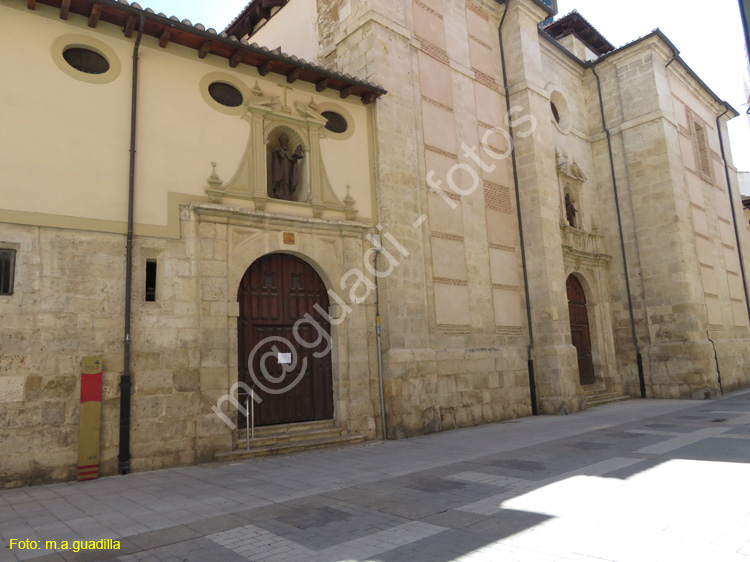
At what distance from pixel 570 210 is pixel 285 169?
33.7ft

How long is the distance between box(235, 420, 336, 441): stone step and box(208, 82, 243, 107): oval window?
17.7 feet

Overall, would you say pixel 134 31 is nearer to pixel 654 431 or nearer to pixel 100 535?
→ pixel 100 535

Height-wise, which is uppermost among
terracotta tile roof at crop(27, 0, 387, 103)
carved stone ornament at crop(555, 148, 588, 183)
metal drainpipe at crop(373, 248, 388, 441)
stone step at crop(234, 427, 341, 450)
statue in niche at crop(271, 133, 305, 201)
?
carved stone ornament at crop(555, 148, 588, 183)

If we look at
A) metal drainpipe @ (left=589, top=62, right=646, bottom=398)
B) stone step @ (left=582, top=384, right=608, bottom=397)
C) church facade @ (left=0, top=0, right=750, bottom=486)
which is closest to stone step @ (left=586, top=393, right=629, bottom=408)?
stone step @ (left=582, top=384, right=608, bottom=397)

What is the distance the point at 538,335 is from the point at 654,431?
13.4 feet

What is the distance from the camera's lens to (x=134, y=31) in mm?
8062

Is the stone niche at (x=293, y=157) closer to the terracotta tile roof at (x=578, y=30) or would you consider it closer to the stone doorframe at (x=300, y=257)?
the stone doorframe at (x=300, y=257)

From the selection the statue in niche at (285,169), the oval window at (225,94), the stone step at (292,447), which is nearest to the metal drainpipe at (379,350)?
the stone step at (292,447)

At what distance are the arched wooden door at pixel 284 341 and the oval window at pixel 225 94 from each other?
268 centimetres

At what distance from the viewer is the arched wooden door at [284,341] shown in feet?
28.7

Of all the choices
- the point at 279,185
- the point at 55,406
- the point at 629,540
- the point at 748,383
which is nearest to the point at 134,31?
the point at 279,185

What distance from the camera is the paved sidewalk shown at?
3803 millimetres

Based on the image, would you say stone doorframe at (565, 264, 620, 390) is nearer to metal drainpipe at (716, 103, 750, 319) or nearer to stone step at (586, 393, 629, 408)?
stone step at (586, 393, 629, 408)

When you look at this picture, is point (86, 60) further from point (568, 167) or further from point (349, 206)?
point (568, 167)
